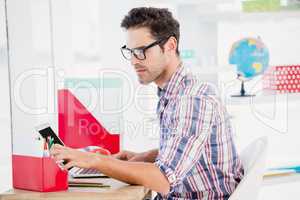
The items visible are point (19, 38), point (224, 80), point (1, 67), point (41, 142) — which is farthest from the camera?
point (224, 80)

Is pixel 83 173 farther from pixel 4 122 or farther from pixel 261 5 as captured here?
pixel 261 5

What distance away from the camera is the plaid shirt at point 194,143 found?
1227mm

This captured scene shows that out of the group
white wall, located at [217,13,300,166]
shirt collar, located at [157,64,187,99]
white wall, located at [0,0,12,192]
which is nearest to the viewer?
shirt collar, located at [157,64,187,99]

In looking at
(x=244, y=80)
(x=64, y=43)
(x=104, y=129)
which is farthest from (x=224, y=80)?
(x=104, y=129)

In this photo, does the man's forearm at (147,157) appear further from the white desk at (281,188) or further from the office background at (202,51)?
the white desk at (281,188)

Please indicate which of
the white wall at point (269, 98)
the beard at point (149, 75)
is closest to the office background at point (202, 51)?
the white wall at point (269, 98)

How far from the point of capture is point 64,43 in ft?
7.87

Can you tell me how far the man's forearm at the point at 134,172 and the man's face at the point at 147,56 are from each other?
376 millimetres

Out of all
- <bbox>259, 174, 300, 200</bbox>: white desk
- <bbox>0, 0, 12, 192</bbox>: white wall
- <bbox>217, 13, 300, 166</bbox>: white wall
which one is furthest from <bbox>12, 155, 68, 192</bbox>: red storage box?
<bbox>259, 174, 300, 200</bbox>: white desk

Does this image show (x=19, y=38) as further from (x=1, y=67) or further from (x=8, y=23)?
(x=1, y=67)

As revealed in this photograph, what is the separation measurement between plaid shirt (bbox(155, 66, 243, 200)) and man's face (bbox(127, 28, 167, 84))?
7 centimetres

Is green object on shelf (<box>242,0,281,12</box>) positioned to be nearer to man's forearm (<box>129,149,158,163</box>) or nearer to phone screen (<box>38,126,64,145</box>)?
man's forearm (<box>129,149,158,163</box>)

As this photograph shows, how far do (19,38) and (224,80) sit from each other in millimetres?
1562

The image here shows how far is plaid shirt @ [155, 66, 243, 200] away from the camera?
1.23 meters
